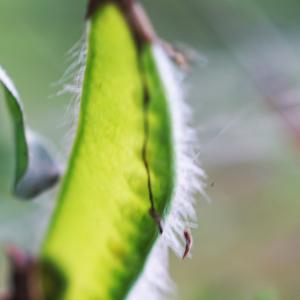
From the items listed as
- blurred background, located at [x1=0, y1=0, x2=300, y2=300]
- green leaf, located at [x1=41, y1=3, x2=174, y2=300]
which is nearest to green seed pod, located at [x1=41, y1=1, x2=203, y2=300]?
green leaf, located at [x1=41, y1=3, x2=174, y2=300]

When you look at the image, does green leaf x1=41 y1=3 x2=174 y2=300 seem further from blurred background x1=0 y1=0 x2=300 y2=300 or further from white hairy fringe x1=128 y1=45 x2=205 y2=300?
blurred background x1=0 y1=0 x2=300 y2=300

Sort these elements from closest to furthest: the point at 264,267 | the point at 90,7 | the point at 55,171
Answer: the point at 90,7 → the point at 55,171 → the point at 264,267

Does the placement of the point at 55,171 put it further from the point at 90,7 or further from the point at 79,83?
the point at 90,7

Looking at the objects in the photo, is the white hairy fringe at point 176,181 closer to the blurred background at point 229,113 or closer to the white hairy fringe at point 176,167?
the white hairy fringe at point 176,167

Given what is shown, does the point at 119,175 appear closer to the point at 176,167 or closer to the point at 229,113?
the point at 176,167

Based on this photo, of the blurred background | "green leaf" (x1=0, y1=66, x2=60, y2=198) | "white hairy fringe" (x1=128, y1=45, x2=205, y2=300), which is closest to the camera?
"white hairy fringe" (x1=128, y1=45, x2=205, y2=300)

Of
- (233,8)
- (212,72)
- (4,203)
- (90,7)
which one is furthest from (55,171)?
(212,72)

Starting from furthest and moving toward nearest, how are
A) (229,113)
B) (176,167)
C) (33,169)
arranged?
1. (229,113)
2. (33,169)
3. (176,167)

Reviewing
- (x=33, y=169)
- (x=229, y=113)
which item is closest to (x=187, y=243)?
(x=33, y=169)
